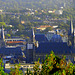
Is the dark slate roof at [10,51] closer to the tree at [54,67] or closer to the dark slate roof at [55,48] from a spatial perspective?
the dark slate roof at [55,48]

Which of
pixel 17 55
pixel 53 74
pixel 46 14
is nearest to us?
pixel 53 74

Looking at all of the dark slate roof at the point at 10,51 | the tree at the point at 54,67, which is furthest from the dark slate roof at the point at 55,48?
the tree at the point at 54,67

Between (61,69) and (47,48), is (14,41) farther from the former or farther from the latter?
(61,69)

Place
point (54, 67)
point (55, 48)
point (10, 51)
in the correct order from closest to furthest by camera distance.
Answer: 1. point (54, 67)
2. point (55, 48)
3. point (10, 51)

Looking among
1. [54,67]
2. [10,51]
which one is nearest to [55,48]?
[10,51]

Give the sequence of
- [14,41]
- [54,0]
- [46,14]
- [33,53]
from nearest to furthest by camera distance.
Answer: [33,53] < [14,41] < [46,14] < [54,0]

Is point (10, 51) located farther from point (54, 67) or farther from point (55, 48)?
point (54, 67)

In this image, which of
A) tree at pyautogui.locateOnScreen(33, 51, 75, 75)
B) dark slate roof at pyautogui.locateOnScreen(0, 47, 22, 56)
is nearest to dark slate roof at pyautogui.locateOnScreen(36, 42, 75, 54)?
dark slate roof at pyautogui.locateOnScreen(0, 47, 22, 56)

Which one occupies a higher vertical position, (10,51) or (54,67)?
(54,67)

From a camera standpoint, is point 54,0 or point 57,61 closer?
point 57,61

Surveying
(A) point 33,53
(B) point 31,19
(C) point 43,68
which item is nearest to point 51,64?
(C) point 43,68

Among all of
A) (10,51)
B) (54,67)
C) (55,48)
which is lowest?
(10,51)
